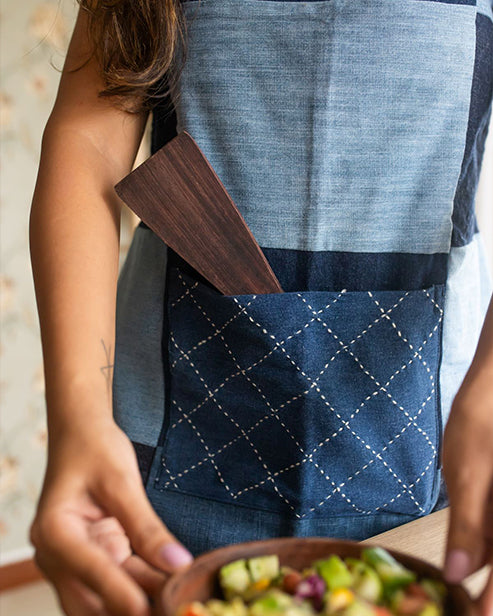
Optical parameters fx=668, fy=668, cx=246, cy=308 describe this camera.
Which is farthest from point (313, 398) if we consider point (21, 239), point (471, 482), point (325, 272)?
point (21, 239)

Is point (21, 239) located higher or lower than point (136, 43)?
lower

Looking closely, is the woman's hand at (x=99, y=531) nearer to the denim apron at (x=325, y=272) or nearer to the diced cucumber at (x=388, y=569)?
the diced cucumber at (x=388, y=569)

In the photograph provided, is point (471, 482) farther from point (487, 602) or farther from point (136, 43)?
point (136, 43)

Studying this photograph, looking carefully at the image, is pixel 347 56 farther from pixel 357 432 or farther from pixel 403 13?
pixel 357 432

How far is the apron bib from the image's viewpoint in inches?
25.5

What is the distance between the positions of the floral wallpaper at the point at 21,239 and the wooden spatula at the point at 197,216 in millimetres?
1065

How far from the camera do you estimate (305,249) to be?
682 mm

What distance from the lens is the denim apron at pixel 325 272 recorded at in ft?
2.13

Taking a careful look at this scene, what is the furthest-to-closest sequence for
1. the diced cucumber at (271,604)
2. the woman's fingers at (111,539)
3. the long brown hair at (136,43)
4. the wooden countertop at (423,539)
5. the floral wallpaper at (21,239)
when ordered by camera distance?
the floral wallpaper at (21,239), the long brown hair at (136,43), the wooden countertop at (423,539), the woman's fingers at (111,539), the diced cucumber at (271,604)

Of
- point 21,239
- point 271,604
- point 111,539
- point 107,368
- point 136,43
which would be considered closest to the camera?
point 271,604

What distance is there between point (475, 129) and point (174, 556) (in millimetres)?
522

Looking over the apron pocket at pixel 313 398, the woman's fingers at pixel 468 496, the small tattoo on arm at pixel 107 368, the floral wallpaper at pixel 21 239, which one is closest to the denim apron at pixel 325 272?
the apron pocket at pixel 313 398

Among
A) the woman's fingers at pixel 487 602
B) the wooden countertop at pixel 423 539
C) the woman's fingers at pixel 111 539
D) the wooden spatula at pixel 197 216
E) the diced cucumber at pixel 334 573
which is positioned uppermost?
the wooden spatula at pixel 197 216

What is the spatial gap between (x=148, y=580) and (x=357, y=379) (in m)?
0.31
